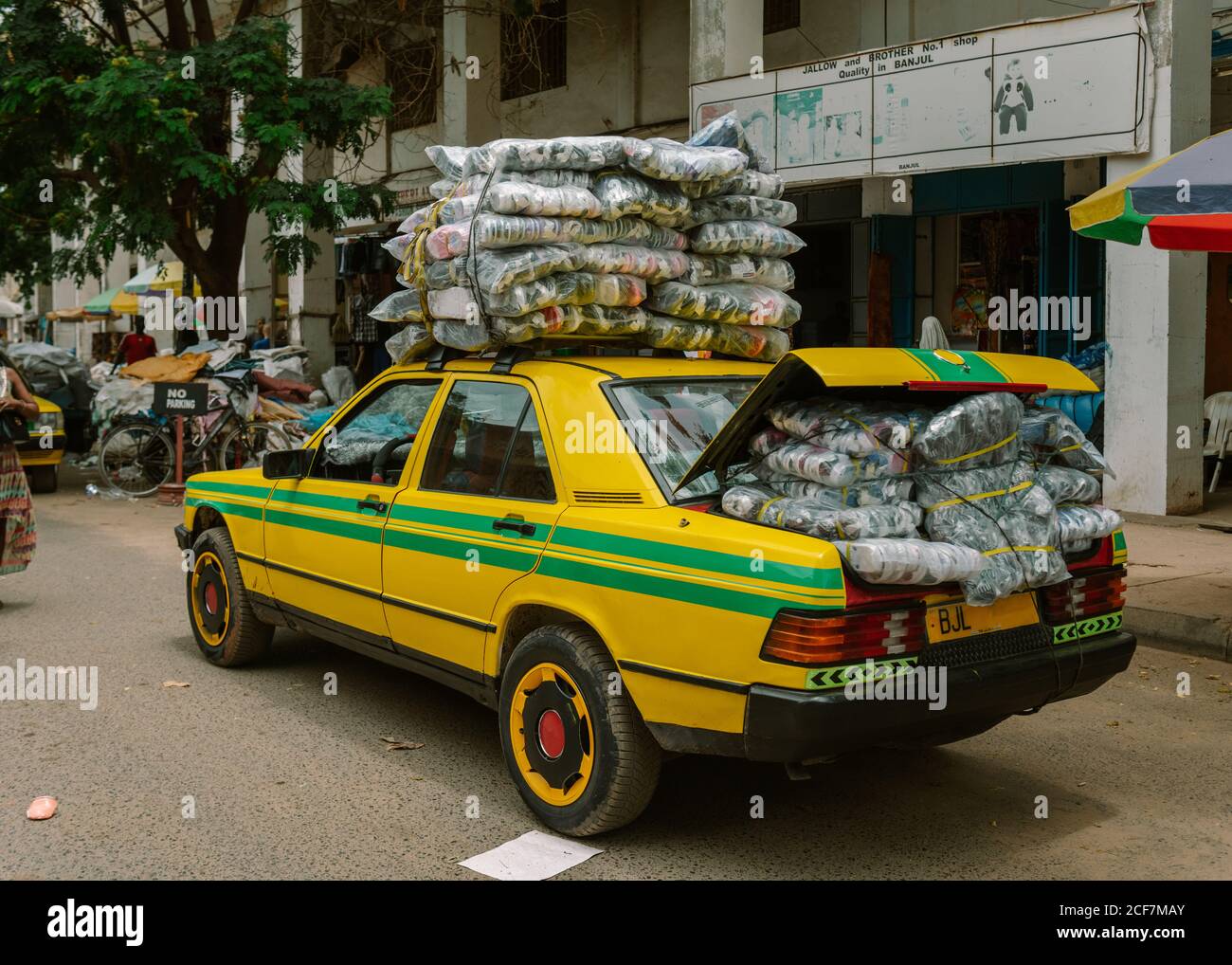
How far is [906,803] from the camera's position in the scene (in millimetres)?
4512

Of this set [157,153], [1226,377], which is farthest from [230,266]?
[1226,377]

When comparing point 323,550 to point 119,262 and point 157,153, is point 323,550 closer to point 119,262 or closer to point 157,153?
point 157,153

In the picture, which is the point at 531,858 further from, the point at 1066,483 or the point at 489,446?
the point at 1066,483

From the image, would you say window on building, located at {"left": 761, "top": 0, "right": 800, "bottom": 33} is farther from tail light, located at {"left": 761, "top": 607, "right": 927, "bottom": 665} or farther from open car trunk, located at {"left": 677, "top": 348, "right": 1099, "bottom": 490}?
tail light, located at {"left": 761, "top": 607, "right": 927, "bottom": 665}

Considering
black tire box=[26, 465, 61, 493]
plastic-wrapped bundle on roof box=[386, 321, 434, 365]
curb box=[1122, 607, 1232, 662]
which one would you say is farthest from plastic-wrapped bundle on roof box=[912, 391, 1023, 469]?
black tire box=[26, 465, 61, 493]

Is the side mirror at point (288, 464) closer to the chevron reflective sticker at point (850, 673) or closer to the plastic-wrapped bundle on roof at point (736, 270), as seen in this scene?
the plastic-wrapped bundle on roof at point (736, 270)

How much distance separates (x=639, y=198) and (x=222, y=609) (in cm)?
313

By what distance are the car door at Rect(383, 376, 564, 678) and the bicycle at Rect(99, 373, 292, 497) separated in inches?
357

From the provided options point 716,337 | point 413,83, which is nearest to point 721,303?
point 716,337

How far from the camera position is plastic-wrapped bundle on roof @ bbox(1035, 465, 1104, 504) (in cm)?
420

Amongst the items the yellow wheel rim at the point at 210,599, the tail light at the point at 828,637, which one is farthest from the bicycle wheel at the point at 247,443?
the tail light at the point at 828,637

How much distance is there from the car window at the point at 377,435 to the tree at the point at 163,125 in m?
8.20

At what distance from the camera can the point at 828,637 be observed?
3.47 metres

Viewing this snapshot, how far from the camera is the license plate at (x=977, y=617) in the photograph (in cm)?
374
